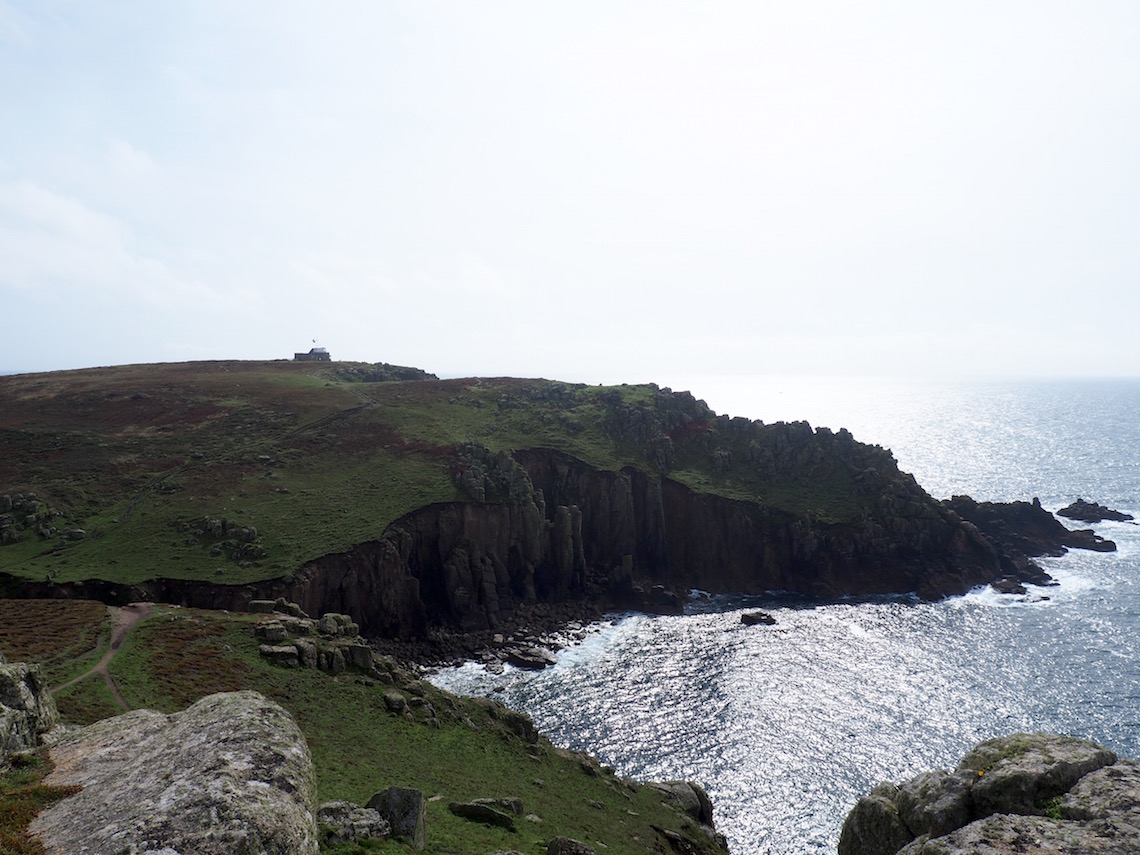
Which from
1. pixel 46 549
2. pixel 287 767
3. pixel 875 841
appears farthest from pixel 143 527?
pixel 875 841

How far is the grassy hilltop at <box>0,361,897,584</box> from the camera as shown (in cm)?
7256

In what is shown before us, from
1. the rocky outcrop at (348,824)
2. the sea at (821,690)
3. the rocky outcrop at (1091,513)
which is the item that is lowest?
the sea at (821,690)

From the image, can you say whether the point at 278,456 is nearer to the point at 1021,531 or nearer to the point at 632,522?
the point at 632,522

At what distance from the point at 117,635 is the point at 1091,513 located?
161m

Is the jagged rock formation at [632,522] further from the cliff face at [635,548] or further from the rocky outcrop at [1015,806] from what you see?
the rocky outcrop at [1015,806]

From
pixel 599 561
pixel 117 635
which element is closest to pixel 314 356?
pixel 599 561

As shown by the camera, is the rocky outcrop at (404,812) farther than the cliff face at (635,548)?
No

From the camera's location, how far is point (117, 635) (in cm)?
4631

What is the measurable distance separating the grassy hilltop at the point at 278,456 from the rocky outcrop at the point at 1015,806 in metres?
62.5

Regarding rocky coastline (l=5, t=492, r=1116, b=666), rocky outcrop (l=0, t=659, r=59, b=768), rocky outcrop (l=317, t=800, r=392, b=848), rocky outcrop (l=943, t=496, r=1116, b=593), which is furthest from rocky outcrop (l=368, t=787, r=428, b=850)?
rocky outcrop (l=943, t=496, r=1116, b=593)

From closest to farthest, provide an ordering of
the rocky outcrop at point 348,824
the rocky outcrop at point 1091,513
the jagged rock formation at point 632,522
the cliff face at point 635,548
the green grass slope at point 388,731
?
1. the rocky outcrop at point 348,824
2. the green grass slope at point 388,731
3. the jagged rock formation at point 632,522
4. the cliff face at point 635,548
5. the rocky outcrop at point 1091,513

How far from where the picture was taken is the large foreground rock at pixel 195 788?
13695 millimetres

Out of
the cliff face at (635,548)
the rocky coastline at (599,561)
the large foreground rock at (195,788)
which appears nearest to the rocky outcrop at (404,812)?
the large foreground rock at (195,788)

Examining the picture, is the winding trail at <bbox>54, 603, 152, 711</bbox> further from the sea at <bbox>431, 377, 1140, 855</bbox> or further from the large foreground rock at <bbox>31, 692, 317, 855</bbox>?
the sea at <bbox>431, 377, 1140, 855</bbox>
